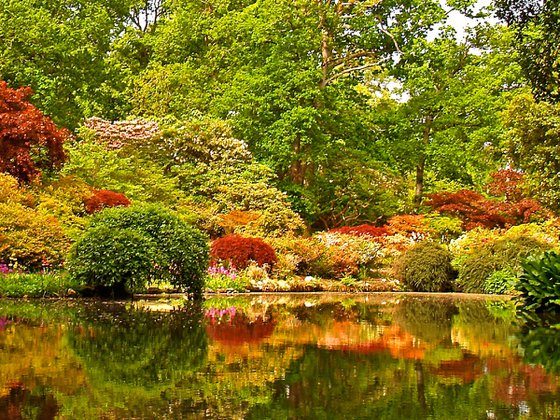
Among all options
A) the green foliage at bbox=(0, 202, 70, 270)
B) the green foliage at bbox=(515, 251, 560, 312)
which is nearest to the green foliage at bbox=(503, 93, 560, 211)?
the green foliage at bbox=(515, 251, 560, 312)

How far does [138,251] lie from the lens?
13.5m

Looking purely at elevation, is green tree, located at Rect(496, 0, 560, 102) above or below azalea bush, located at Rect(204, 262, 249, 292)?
above

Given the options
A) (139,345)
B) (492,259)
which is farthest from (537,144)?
(139,345)

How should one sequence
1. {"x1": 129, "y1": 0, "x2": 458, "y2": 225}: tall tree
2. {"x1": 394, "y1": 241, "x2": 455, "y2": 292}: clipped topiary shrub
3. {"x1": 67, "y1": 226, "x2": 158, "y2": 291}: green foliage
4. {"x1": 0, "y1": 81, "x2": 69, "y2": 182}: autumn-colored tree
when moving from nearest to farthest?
{"x1": 67, "y1": 226, "x2": 158, "y2": 291}: green foliage, {"x1": 0, "y1": 81, "x2": 69, "y2": 182}: autumn-colored tree, {"x1": 394, "y1": 241, "x2": 455, "y2": 292}: clipped topiary shrub, {"x1": 129, "y1": 0, "x2": 458, "y2": 225}: tall tree

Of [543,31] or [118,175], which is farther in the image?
[118,175]

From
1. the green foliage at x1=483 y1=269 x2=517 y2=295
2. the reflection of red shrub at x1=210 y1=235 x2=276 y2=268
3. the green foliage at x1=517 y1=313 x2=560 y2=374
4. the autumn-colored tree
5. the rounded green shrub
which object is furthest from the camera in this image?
the reflection of red shrub at x1=210 y1=235 x2=276 y2=268

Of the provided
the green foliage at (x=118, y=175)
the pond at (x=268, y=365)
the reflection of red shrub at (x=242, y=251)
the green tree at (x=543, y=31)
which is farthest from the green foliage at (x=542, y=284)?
the green foliage at (x=118, y=175)

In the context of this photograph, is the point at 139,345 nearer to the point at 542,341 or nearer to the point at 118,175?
the point at 542,341

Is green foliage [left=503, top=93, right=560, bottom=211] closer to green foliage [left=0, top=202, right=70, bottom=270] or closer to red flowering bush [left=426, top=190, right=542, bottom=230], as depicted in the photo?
red flowering bush [left=426, top=190, right=542, bottom=230]

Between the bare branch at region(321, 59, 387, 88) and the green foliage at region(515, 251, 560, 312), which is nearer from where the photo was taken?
the green foliage at region(515, 251, 560, 312)

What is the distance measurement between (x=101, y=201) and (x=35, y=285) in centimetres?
518

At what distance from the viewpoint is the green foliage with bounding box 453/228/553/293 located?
18656mm

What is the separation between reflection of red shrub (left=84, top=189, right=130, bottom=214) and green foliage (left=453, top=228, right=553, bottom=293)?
8446 millimetres

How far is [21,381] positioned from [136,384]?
32.3 inches
